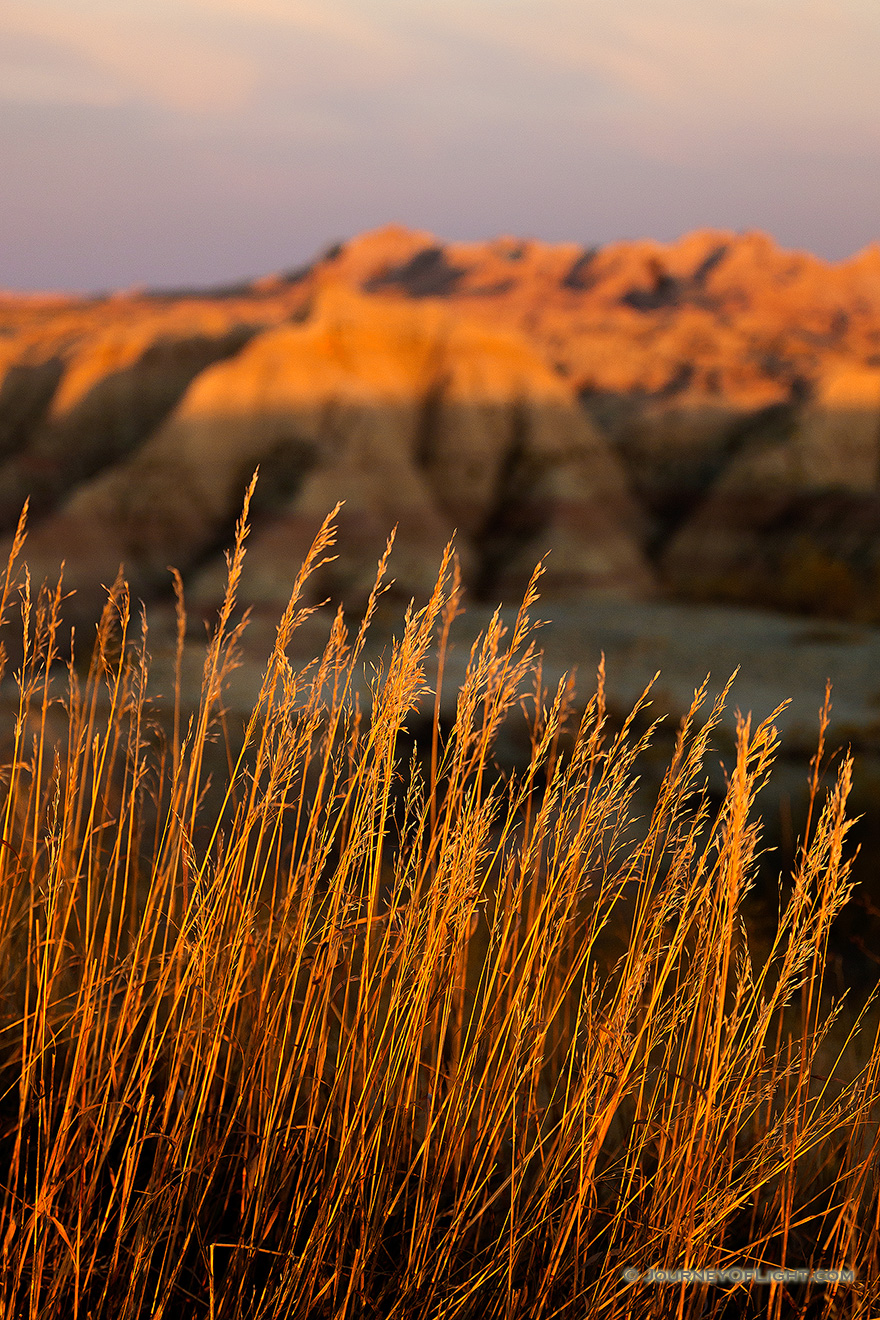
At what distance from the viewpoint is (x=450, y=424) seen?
32.8 metres

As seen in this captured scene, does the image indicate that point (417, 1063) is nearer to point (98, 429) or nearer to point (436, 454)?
point (436, 454)

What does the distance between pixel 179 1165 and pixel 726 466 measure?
112ft

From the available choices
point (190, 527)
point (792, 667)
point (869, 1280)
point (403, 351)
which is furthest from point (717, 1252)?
point (403, 351)

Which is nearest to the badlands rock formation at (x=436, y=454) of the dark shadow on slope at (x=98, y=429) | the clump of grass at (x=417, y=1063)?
the dark shadow on slope at (x=98, y=429)

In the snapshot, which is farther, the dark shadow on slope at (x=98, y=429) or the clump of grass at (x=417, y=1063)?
A: the dark shadow on slope at (x=98, y=429)

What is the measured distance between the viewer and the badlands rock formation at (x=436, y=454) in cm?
2777

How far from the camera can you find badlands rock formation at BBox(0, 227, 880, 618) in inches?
1093

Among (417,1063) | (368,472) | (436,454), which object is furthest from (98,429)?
(417,1063)

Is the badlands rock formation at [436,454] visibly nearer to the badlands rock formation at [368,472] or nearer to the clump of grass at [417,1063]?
the badlands rock formation at [368,472]

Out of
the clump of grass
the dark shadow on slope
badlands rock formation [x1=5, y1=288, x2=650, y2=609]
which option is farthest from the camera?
the dark shadow on slope

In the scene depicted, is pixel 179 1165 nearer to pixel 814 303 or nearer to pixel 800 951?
pixel 800 951

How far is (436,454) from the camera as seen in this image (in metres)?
32.7

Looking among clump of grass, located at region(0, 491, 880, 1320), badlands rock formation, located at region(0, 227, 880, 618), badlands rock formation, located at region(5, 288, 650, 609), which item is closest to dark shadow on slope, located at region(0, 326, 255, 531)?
badlands rock formation, located at region(0, 227, 880, 618)

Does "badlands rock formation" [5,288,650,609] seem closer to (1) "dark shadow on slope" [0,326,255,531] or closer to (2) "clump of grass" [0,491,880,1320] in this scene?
(1) "dark shadow on slope" [0,326,255,531]
